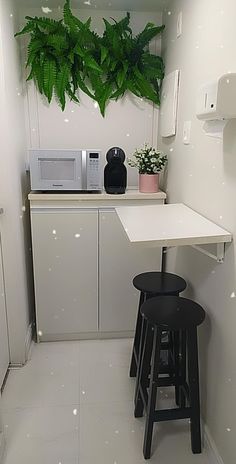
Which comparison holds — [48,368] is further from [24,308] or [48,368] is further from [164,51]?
[164,51]

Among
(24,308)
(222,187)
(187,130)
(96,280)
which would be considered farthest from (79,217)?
(222,187)

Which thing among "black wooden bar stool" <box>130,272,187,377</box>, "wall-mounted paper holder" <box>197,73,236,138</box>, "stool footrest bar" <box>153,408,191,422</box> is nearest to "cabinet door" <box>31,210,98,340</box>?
"black wooden bar stool" <box>130,272,187,377</box>

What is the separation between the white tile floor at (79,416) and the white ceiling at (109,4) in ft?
7.65

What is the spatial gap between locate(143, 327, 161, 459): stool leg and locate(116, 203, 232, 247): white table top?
→ 435 millimetres

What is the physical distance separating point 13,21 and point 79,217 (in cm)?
128

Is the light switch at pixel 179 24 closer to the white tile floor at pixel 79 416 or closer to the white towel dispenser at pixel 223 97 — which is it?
the white towel dispenser at pixel 223 97

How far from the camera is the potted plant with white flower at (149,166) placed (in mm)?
2291

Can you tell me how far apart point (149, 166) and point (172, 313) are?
111cm

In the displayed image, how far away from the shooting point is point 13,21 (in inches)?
83.7

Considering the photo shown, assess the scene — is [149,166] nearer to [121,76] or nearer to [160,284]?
[121,76]

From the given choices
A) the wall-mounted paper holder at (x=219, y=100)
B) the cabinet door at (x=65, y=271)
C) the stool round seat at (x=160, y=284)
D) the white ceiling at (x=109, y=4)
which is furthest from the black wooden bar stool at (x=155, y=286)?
the white ceiling at (x=109, y=4)

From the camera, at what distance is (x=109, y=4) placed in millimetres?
2281

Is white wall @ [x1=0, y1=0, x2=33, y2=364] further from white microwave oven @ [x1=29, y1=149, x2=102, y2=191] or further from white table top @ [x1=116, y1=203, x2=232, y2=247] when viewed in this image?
white table top @ [x1=116, y1=203, x2=232, y2=247]

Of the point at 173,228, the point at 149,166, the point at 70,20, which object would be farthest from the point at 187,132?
the point at 70,20
